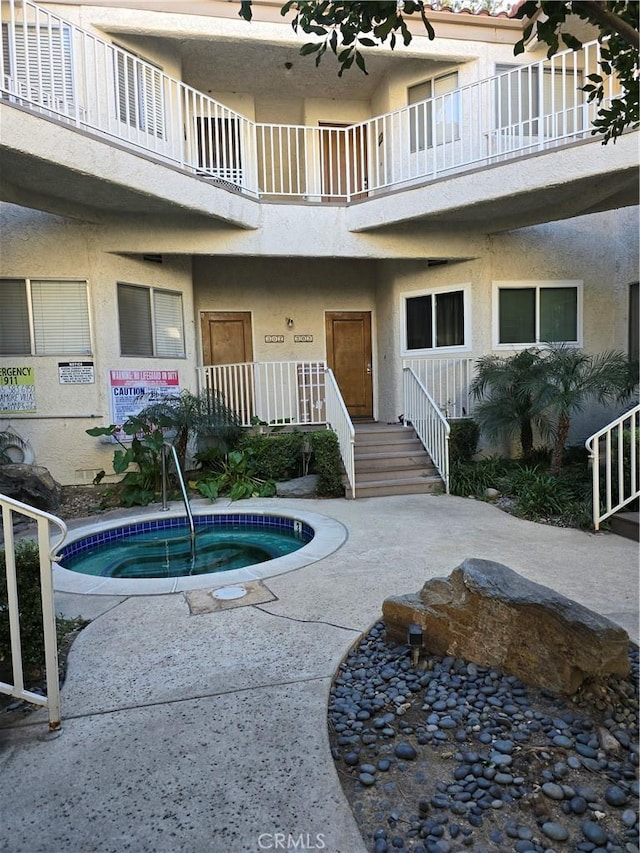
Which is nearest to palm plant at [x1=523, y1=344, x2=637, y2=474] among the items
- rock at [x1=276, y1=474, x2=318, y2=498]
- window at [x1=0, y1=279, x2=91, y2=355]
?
rock at [x1=276, y1=474, x2=318, y2=498]

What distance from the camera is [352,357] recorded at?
35.5ft

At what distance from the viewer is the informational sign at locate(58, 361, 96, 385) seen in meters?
7.80

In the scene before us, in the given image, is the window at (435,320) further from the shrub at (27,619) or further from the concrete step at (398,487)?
the shrub at (27,619)

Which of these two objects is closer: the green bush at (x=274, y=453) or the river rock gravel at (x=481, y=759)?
the river rock gravel at (x=481, y=759)

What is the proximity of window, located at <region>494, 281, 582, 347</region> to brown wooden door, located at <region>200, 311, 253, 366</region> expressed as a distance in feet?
15.8

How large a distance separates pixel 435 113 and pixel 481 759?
30.7ft

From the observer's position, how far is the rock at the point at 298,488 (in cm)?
759

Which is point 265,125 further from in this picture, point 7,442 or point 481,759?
point 481,759

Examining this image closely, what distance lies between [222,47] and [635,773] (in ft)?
34.6

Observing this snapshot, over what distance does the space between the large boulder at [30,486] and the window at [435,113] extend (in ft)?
25.9

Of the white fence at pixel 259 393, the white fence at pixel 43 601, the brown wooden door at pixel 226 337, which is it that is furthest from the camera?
the brown wooden door at pixel 226 337

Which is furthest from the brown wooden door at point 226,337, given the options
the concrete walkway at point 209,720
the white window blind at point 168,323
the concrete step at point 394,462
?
the concrete walkway at point 209,720

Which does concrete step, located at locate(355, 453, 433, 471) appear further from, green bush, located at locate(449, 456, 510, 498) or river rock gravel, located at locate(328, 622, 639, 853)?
river rock gravel, located at locate(328, 622, 639, 853)

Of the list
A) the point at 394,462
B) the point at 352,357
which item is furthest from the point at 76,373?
the point at 352,357
